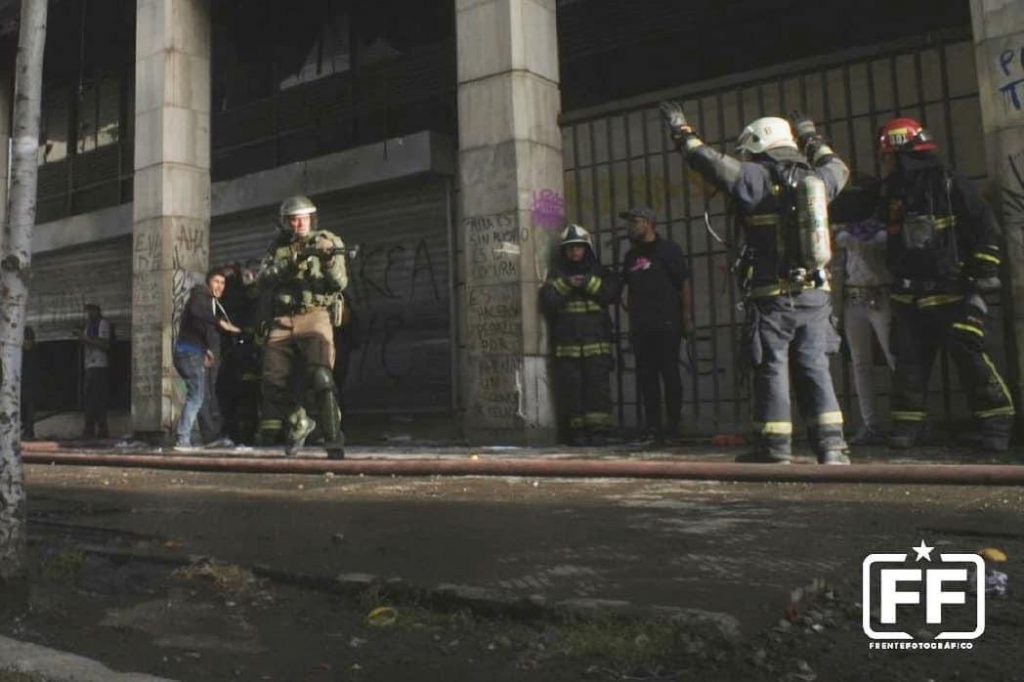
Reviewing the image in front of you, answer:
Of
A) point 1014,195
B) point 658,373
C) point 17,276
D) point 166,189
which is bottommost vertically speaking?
point 658,373

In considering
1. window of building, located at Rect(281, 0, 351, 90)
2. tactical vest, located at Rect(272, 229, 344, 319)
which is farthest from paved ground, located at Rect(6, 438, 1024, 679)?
window of building, located at Rect(281, 0, 351, 90)

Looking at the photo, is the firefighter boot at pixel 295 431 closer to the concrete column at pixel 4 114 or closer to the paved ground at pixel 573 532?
the paved ground at pixel 573 532

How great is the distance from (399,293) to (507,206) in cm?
274

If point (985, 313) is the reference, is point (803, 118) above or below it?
above

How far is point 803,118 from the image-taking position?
5.26 metres

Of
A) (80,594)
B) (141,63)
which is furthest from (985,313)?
(141,63)

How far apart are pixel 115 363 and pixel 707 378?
29.1ft

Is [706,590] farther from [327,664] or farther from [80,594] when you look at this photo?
[80,594]

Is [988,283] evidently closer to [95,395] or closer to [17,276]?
[17,276]

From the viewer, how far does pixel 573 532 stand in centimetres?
335

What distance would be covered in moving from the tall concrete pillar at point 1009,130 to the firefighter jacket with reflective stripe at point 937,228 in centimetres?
39

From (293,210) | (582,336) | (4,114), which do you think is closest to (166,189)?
(293,210)

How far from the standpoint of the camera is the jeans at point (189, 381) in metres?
8.48

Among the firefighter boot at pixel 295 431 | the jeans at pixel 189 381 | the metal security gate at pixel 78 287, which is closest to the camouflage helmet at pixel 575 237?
the firefighter boot at pixel 295 431
